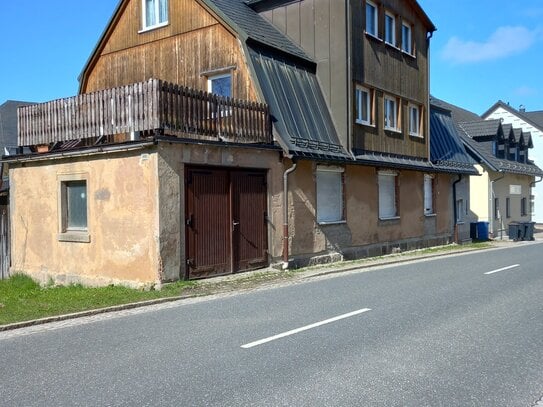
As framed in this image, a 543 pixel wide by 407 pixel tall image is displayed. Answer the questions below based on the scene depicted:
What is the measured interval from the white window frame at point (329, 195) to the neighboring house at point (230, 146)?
0.19ft

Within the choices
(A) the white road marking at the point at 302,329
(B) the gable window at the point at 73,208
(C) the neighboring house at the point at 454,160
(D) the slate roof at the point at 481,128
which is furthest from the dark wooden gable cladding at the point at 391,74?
(D) the slate roof at the point at 481,128

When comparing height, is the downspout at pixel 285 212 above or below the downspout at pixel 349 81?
below

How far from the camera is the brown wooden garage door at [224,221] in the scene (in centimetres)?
1264

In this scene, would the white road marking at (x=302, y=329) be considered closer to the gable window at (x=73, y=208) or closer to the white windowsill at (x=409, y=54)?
the gable window at (x=73, y=208)

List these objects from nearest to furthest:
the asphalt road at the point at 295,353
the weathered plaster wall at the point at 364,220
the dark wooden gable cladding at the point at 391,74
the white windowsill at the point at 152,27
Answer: the asphalt road at the point at 295,353 → the weathered plaster wall at the point at 364,220 → the white windowsill at the point at 152,27 → the dark wooden gable cladding at the point at 391,74

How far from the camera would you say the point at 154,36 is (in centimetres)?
1845

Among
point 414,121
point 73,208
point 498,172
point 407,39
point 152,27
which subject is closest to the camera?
point 73,208

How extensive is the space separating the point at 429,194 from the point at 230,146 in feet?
43.8

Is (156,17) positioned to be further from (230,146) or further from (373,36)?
(230,146)

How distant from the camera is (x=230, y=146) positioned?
13312 mm

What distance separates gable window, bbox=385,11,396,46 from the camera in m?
21.0

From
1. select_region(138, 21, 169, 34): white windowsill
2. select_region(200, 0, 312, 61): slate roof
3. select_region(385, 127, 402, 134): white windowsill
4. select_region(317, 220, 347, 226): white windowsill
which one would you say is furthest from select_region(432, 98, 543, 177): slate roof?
select_region(138, 21, 169, 34): white windowsill

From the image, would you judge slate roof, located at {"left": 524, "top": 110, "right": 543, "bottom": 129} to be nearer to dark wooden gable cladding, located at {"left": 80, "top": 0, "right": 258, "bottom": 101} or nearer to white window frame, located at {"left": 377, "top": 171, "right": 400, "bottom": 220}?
white window frame, located at {"left": 377, "top": 171, "right": 400, "bottom": 220}

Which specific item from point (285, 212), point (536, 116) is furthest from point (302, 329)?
point (536, 116)
